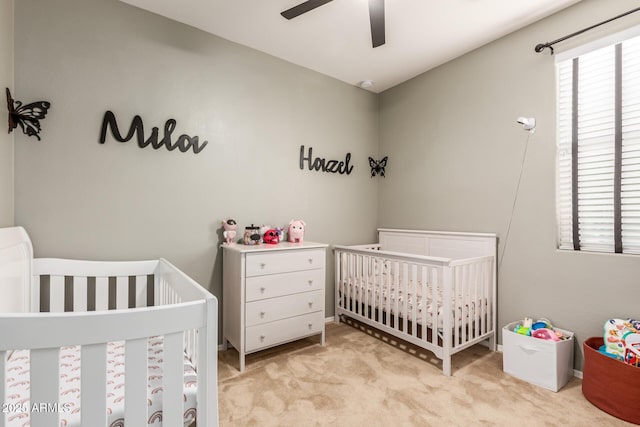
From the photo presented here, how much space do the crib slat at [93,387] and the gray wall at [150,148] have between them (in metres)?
1.45

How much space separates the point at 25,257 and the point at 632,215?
138 inches

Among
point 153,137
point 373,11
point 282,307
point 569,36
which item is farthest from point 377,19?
point 282,307

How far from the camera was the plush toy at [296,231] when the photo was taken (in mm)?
2717

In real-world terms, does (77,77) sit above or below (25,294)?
above

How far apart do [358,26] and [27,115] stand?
2.25 meters

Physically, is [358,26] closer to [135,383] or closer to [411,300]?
[411,300]

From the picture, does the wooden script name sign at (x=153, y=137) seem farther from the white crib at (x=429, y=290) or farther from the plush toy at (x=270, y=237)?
the white crib at (x=429, y=290)

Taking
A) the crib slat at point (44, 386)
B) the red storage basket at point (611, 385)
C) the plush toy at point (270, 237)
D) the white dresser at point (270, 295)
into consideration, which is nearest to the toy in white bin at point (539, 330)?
the red storage basket at point (611, 385)

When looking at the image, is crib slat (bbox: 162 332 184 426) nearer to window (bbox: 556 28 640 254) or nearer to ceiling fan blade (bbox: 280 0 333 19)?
ceiling fan blade (bbox: 280 0 333 19)

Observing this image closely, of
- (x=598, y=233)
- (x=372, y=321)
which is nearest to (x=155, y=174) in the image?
(x=372, y=321)

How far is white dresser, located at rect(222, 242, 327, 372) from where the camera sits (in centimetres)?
219

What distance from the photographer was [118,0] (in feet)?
6.77

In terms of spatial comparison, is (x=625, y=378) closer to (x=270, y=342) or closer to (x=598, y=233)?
(x=598, y=233)

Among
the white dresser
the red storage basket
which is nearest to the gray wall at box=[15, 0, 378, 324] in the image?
the white dresser
